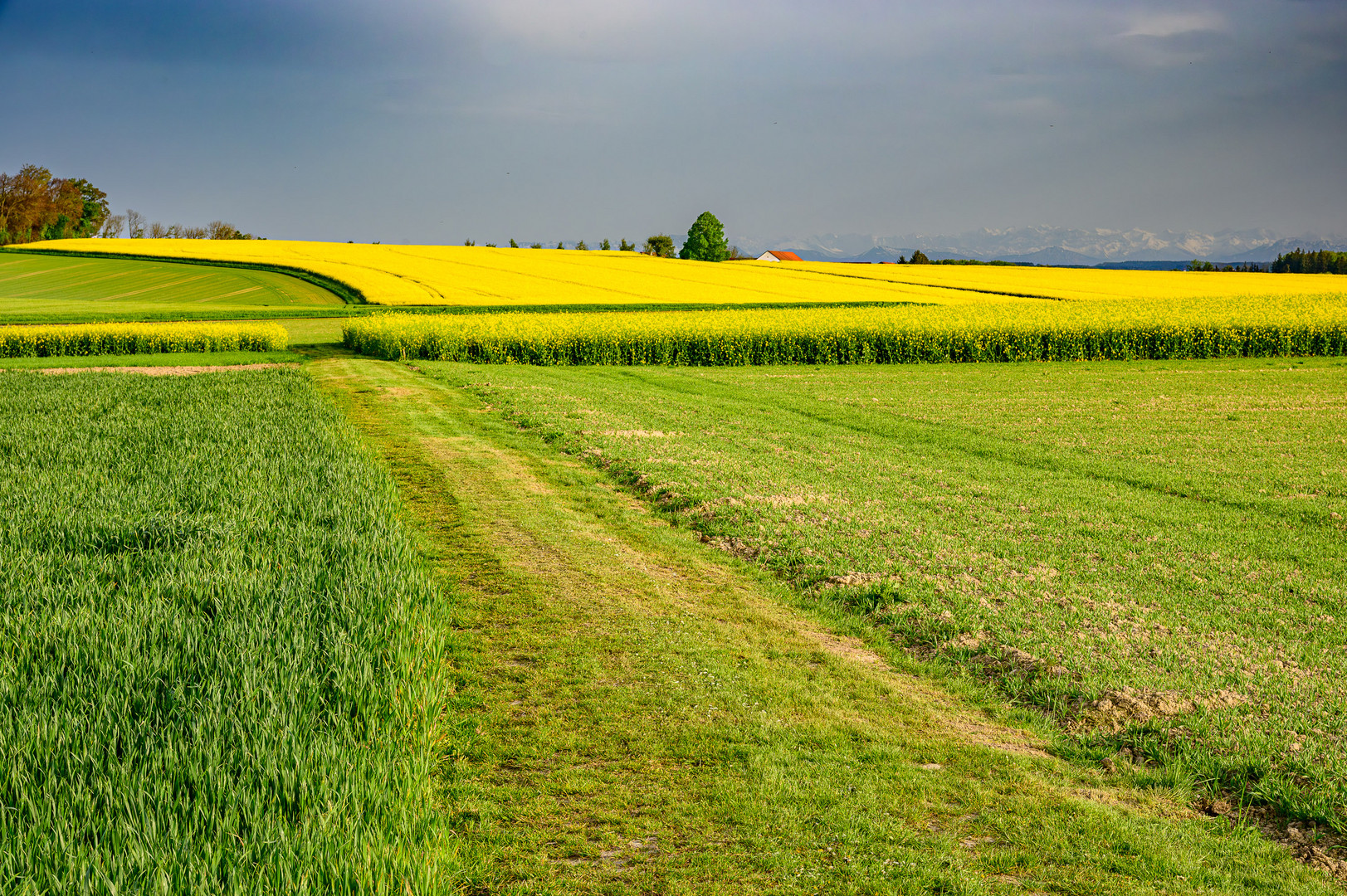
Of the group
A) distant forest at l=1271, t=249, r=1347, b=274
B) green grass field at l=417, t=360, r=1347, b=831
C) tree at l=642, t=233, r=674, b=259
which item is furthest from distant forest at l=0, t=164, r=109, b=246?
distant forest at l=1271, t=249, r=1347, b=274

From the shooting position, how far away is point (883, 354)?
95.0 ft

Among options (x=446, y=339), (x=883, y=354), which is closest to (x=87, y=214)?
(x=446, y=339)

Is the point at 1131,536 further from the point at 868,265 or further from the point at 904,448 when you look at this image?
the point at 868,265

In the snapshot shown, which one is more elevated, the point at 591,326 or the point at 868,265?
the point at 868,265

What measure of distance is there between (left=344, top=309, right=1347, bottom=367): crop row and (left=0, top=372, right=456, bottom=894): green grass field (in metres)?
19.6

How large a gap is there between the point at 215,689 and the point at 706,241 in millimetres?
102125

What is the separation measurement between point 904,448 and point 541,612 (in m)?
7.95

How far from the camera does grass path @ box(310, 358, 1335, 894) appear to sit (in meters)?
3.58

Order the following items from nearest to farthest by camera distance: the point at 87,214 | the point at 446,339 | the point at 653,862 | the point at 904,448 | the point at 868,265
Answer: the point at 653,862 → the point at 904,448 → the point at 446,339 → the point at 868,265 → the point at 87,214

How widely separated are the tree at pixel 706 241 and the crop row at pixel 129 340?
7625 centimetres

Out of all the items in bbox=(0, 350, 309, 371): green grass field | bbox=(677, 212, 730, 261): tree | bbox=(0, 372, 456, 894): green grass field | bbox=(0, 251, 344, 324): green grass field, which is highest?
bbox=(677, 212, 730, 261): tree

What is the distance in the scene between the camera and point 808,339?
28703 mm

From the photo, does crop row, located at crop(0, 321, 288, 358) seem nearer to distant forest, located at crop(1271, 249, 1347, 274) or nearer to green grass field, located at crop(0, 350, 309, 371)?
green grass field, located at crop(0, 350, 309, 371)

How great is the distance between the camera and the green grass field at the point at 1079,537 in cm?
487
